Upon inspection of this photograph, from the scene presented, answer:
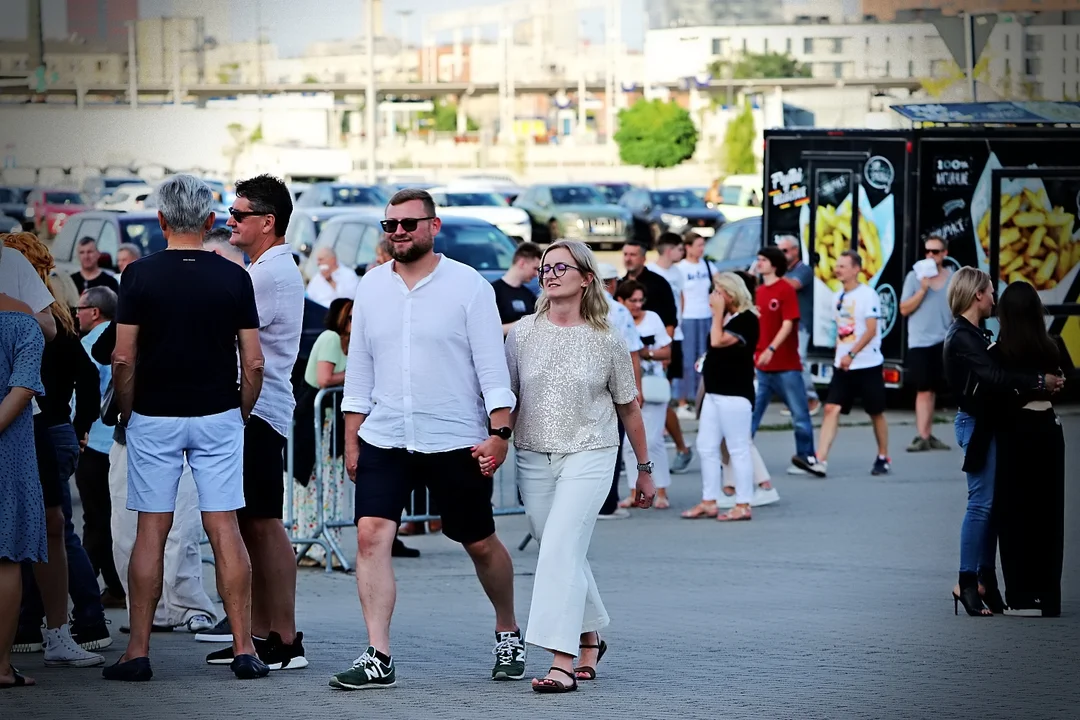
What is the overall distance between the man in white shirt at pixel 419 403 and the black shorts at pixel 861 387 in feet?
26.2

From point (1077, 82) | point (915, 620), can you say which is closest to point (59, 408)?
point (915, 620)

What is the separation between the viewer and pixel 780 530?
450 inches

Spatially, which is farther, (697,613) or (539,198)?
(539,198)

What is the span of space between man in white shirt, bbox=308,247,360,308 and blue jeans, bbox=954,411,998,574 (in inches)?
432

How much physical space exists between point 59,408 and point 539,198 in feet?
137

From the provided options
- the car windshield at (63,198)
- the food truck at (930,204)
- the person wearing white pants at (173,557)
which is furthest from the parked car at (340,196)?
the person wearing white pants at (173,557)

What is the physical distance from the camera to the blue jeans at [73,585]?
6.90m

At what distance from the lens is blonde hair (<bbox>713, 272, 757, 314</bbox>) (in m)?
11.8

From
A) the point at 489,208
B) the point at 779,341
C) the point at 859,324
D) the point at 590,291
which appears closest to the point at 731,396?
the point at 779,341

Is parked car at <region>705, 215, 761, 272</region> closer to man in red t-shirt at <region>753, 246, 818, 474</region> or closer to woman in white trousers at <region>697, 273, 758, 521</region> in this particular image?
man in red t-shirt at <region>753, 246, 818, 474</region>

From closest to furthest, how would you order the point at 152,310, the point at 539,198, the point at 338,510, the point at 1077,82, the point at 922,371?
the point at 152,310
the point at 338,510
the point at 922,371
the point at 1077,82
the point at 539,198

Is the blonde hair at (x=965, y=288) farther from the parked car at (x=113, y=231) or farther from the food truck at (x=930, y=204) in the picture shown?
the parked car at (x=113, y=231)

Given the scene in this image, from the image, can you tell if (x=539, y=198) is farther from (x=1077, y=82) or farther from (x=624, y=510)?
(x=624, y=510)

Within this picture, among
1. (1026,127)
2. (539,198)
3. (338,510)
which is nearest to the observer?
(338,510)
